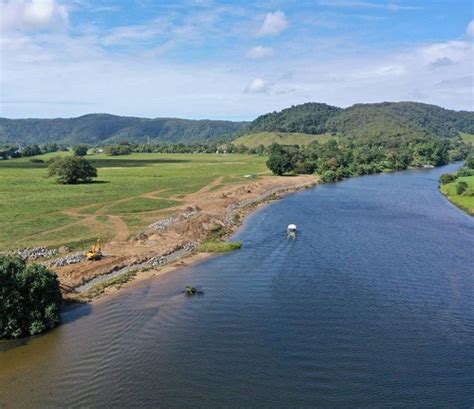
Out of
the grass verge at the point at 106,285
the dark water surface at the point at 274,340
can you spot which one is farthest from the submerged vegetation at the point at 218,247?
the grass verge at the point at 106,285

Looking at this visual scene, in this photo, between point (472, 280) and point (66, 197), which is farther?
point (66, 197)

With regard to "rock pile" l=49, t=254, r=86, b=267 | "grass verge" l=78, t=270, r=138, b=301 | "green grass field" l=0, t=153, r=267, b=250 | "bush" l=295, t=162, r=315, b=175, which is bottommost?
"grass verge" l=78, t=270, r=138, b=301

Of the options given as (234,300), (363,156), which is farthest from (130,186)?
(363,156)

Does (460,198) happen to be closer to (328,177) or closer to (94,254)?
(328,177)

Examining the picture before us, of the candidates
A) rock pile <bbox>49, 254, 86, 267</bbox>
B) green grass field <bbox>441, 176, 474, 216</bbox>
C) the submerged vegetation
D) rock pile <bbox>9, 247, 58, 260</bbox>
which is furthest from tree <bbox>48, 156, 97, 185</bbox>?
green grass field <bbox>441, 176, 474, 216</bbox>

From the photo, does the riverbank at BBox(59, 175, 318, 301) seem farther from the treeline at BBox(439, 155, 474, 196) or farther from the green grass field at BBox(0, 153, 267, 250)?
the treeline at BBox(439, 155, 474, 196)

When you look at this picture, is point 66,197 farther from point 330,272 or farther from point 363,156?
point 363,156

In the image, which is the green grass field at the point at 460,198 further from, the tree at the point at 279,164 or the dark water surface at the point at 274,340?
the tree at the point at 279,164
